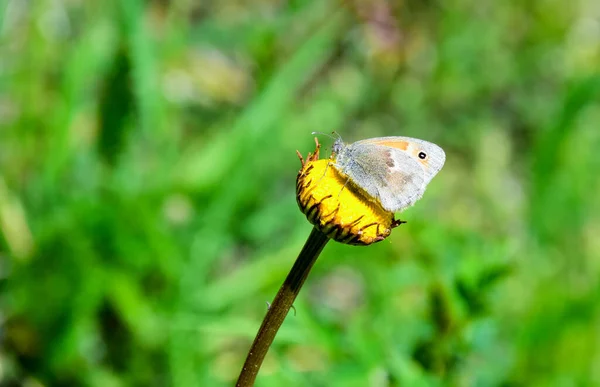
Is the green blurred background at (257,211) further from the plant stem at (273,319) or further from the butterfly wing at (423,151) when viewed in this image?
the plant stem at (273,319)

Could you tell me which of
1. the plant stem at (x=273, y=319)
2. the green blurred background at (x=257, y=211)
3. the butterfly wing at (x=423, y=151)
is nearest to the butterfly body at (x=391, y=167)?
the butterfly wing at (x=423, y=151)

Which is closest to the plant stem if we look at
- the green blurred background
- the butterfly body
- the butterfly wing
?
the butterfly body

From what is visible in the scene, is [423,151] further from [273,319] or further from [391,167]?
[273,319]

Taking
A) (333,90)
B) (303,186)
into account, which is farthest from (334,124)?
(303,186)

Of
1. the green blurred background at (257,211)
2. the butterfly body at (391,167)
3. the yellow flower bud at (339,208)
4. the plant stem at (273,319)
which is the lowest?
the plant stem at (273,319)

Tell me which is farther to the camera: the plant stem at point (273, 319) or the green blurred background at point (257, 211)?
the green blurred background at point (257, 211)

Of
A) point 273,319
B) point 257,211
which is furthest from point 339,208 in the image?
point 257,211

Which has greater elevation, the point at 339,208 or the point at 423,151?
the point at 423,151
